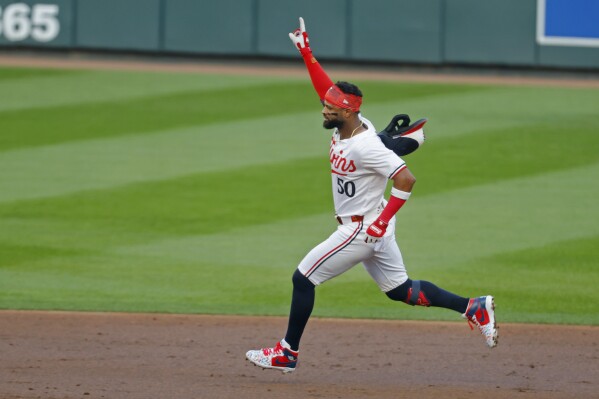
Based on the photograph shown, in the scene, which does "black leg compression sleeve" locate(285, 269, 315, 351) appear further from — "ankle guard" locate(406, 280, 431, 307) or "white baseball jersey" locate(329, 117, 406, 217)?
"ankle guard" locate(406, 280, 431, 307)

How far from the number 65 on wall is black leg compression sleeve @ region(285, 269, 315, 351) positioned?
1472 centimetres

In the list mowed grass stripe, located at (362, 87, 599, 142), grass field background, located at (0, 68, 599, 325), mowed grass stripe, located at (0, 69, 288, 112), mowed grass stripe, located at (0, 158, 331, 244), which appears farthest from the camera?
mowed grass stripe, located at (0, 69, 288, 112)

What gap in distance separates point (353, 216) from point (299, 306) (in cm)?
67

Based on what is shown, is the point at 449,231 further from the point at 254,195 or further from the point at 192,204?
the point at 192,204

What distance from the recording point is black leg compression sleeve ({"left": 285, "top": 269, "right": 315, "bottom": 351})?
283 inches

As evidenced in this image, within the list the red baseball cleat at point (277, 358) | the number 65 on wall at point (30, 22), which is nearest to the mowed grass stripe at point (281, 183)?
the red baseball cleat at point (277, 358)

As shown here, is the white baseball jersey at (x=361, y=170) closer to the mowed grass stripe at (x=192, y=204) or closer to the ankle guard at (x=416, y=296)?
the ankle guard at (x=416, y=296)

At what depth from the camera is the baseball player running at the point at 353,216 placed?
275 inches

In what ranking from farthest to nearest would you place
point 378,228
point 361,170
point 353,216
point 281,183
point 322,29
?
point 322,29
point 281,183
point 353,216
point 361,170
point 378,228

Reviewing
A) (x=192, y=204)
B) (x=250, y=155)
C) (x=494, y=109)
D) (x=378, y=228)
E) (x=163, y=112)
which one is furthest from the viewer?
(x=494, y=109)

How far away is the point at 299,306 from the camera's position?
719cm

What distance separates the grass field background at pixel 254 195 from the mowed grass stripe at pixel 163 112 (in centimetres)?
5

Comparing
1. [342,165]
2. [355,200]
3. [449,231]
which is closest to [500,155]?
[449,231]

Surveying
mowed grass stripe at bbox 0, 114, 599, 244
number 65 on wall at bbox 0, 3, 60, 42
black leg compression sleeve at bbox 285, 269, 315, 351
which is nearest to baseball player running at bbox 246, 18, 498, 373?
black leg compression sleeve at bbox 285, 269, 315, 351
